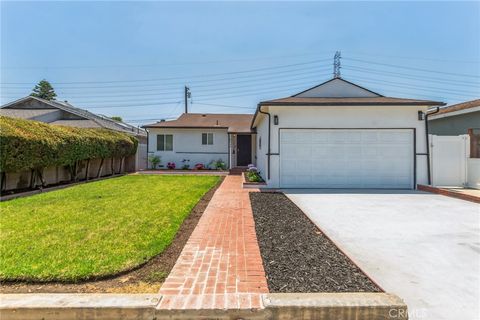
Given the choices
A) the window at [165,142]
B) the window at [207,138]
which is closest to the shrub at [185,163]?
the window at [165,142]

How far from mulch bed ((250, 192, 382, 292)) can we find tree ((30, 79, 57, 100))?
2631 inches

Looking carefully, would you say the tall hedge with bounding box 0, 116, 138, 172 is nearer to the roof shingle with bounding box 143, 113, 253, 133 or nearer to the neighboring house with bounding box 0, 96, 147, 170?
the roof shingle with bounding box 143, 113, 253, 133

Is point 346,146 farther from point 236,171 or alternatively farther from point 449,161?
point 236,171

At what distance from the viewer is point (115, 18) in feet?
35.2

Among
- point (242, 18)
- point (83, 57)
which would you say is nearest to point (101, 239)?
point (242, 18)

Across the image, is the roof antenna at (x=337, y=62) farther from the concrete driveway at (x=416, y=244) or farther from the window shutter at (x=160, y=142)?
the concrete driveway at (x=416, y=244)

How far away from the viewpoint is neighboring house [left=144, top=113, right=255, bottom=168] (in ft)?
65.6

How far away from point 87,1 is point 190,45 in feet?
22.9

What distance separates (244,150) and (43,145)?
12.7 metres

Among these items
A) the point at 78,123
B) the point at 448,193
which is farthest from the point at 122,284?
the point at 78,123

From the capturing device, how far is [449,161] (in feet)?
35.6

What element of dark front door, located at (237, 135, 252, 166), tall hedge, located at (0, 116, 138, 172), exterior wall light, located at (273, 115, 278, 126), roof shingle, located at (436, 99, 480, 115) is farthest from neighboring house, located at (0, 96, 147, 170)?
roof shingle, located at (436, 99, 480, 115)

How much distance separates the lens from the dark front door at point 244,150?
20281 millimetres
